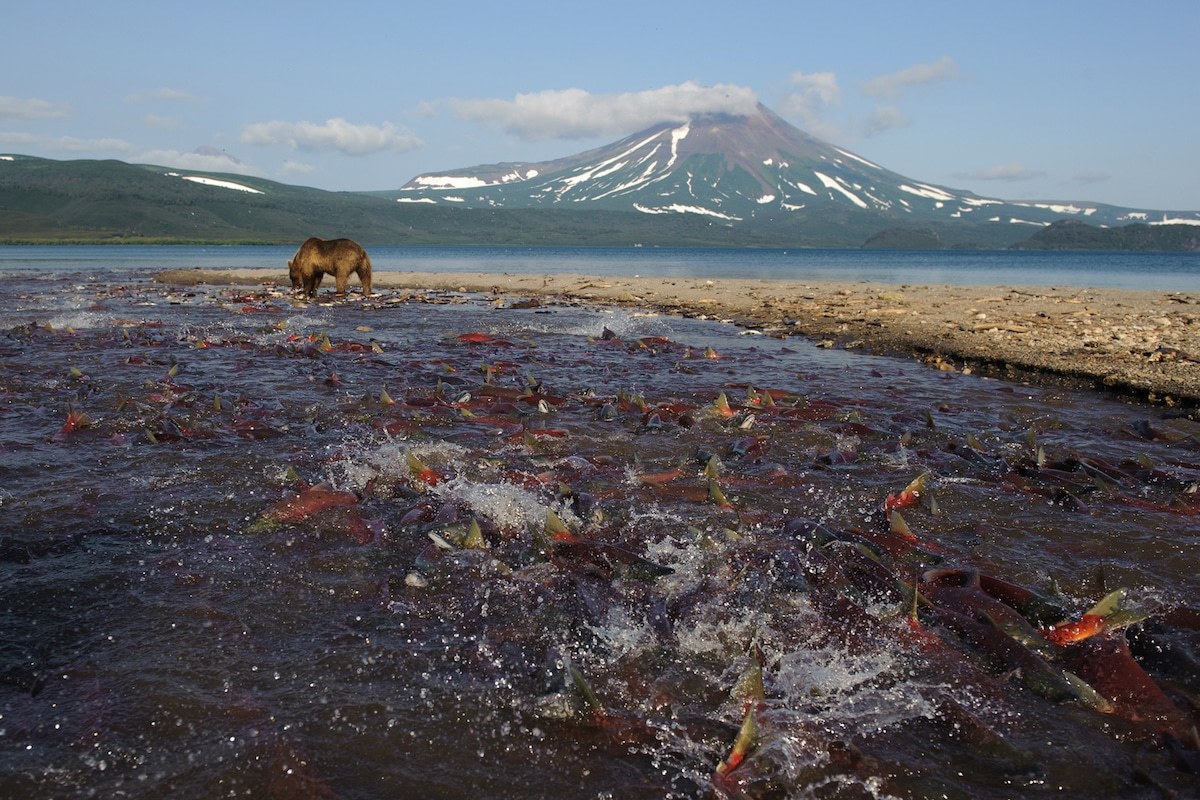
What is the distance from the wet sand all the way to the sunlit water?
88.7 inches

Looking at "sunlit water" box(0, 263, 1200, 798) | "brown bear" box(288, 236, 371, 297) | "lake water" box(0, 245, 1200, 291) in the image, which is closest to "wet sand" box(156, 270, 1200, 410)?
"sunlit water" box(0, 263, 1200, 798)

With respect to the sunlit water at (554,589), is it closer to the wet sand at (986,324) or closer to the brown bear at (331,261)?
the wet sand at (986,324)

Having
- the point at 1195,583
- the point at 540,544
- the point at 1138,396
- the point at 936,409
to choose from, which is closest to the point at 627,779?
the point at 540,544

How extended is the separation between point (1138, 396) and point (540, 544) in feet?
31.7

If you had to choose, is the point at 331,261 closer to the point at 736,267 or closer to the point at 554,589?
the point at 554,589

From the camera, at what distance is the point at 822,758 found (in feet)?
9.78

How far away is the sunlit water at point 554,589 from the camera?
2.93 m

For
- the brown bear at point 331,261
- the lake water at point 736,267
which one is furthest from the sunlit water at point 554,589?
the lake water at point 736,267

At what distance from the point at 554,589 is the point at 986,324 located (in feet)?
52.0

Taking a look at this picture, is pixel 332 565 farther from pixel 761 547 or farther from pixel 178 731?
pixel 761 547

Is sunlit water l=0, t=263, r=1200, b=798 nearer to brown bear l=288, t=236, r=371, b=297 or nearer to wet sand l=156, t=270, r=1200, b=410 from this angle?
wet sand l=156, t=270, r=1200, b=410

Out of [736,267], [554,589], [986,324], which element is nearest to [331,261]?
[986,324]

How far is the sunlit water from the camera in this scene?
→ 115 inches

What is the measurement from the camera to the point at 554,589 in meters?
4.40
